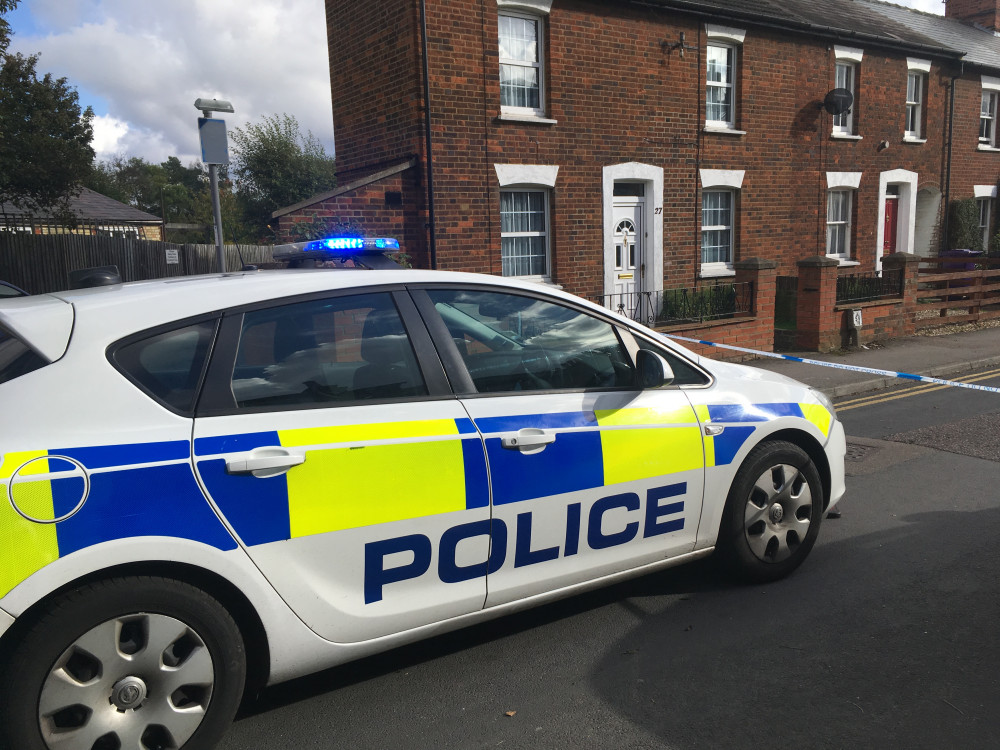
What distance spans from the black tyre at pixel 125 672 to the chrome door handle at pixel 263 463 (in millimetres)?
395

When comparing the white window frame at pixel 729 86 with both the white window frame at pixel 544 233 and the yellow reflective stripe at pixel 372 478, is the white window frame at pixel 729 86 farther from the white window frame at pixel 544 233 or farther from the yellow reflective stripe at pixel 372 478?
the yellow reflective stripe at pixel 372 478

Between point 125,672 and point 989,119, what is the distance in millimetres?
25231

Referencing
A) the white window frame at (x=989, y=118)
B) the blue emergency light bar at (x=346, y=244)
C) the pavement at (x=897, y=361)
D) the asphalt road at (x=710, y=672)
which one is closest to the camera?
the asphalt road at (x=710, y=672)

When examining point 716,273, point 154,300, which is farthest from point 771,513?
point 716,273

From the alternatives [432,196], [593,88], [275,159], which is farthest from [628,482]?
[275,159]

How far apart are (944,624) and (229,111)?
24.1 ft

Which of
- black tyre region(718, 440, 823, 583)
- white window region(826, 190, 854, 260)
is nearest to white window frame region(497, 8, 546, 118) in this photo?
white window region(826, 190, 854, 260)

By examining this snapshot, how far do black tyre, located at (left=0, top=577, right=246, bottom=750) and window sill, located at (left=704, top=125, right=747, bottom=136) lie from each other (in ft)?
45.5

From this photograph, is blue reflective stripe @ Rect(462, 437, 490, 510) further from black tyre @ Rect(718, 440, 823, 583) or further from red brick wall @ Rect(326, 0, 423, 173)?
red brick wall @ Rect(326, 0, 423, 173)

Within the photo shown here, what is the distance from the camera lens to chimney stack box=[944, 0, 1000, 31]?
2438cm

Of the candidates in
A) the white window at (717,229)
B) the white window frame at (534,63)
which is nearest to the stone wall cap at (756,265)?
the white window at (717,229)

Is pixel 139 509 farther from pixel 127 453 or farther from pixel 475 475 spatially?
pixel 475 475

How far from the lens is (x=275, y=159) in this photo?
103ft

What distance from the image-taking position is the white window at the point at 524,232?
41.0 ft
